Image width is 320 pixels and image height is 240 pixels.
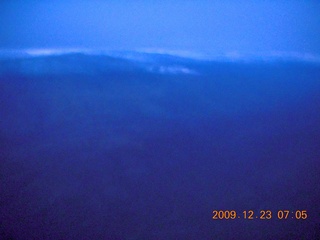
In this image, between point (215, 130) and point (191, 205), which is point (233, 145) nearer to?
point (215, 130)

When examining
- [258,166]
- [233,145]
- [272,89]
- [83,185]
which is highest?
[272,89]

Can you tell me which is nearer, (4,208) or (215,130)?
(4,208)

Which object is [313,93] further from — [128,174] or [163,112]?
[128,174]

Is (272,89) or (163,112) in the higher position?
(272,89)

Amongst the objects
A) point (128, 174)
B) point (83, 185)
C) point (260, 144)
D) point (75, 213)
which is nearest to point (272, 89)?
point (260, 144)
